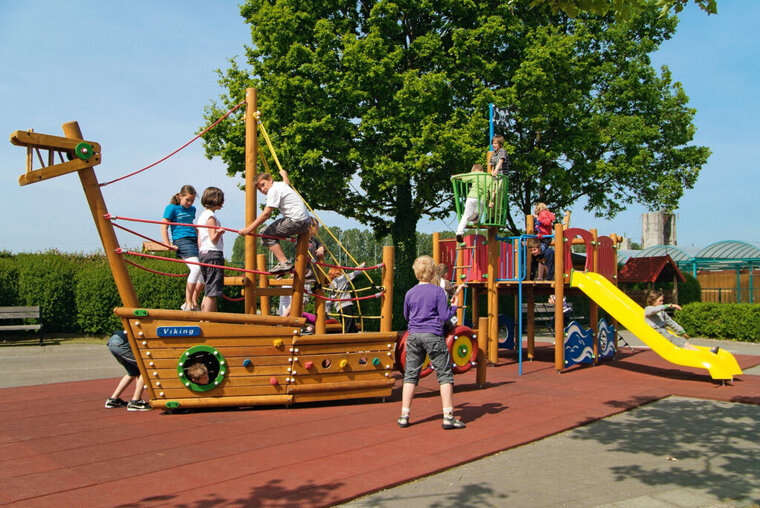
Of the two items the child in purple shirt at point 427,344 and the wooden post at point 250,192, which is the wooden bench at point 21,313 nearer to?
the wooden post at point 250,192

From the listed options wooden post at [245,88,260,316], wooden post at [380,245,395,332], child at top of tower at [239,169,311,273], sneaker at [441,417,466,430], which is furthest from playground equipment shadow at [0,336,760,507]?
child at top of tower at [239,169,311,273]

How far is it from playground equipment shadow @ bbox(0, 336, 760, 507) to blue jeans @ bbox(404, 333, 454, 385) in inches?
21.0

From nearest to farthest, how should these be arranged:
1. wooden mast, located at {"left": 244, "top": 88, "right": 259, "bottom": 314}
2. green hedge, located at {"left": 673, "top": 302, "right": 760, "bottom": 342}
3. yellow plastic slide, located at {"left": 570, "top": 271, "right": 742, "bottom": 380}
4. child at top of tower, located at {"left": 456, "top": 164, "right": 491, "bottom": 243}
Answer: wooden mast, located at {"left": 244, "top": 88, "right": 259, "bottom": 314}
yellow plastic slide, located at {"left": 570, "top": 271, "right": 742, "bottom": 380}
child at top of tower, located at {"left": 456, "top": 164, "right": 491, "bottom": 243}
green hedge, located at {"left": 673, "top": 302, "right": 760, "bottom": 342}

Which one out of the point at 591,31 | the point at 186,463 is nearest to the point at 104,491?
the point at 186,463

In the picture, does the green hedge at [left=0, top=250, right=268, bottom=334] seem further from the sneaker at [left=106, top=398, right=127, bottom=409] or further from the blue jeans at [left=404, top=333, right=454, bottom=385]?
the blue jeans at [left=404, top=333, right=454, bottom=385]

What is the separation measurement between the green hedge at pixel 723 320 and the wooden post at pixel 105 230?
640 inches

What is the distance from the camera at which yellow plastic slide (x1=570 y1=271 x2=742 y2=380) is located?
916cm

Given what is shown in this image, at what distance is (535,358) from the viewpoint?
12.9 m

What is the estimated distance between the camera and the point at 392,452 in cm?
529

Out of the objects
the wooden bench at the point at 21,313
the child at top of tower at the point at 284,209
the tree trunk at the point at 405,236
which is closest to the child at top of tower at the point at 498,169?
the child at top of tower at the point at 284,209

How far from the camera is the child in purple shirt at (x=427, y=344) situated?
20.5ft

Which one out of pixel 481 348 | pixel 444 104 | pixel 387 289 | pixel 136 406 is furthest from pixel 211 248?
pixel 444 104

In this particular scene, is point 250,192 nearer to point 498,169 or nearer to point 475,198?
point 475,198

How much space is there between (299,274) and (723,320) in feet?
48.1
